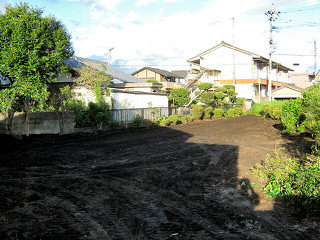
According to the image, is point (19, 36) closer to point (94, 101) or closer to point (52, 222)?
point (94, 101)

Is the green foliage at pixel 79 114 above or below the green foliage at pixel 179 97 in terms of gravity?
below

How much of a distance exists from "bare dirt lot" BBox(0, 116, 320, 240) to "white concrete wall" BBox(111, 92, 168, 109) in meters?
8.10

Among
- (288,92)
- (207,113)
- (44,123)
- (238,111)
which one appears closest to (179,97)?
(207,113)

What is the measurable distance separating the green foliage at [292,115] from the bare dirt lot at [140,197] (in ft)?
11.0

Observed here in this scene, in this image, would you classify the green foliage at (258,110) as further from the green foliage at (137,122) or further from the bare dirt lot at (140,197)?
the bare dirt lot at (140,197)

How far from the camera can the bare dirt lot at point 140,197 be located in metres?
4.02

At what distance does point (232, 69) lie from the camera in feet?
124

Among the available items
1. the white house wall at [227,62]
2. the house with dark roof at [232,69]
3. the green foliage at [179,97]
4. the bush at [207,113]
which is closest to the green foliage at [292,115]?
the bush at [207,113]

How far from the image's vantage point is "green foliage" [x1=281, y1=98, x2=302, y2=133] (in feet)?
42.5

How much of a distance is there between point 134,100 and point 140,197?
14.8 metres

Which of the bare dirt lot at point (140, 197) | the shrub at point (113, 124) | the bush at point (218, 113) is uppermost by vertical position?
the bush at point (218, 113)

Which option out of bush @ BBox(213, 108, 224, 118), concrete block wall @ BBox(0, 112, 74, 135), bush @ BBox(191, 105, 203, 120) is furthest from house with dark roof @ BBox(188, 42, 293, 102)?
concrete block wall @ BBox(0, 112, 74, 135)

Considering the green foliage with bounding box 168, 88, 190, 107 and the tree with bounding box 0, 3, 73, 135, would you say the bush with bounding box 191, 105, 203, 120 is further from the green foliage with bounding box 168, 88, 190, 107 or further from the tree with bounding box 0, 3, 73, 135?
the tree with bounding box 0, 3, 73, 135

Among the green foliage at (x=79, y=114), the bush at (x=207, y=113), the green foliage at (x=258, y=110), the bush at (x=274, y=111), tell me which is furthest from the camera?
the green foliage at (x=258, y=110)
